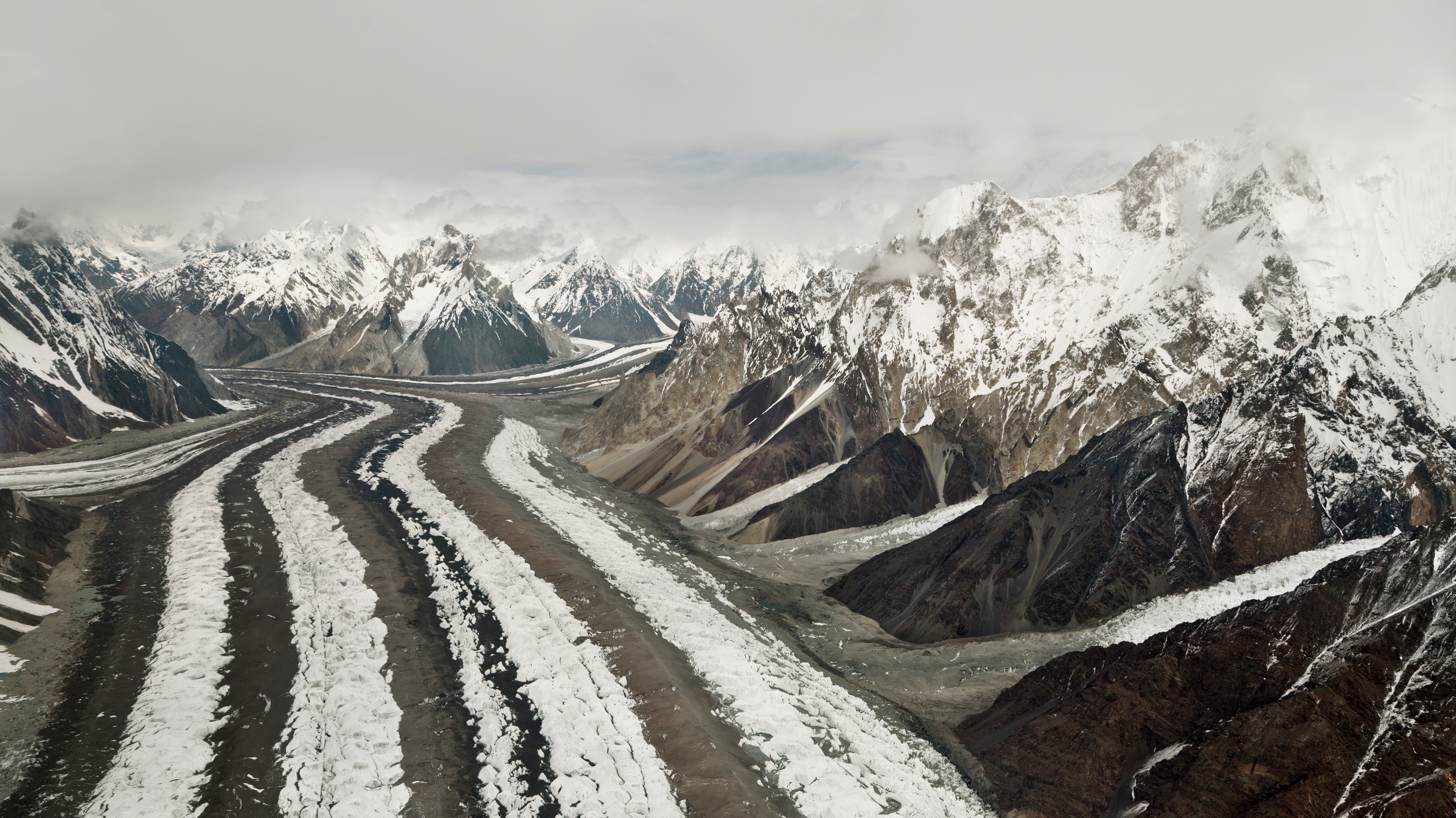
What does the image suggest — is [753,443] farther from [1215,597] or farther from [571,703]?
[571,703]

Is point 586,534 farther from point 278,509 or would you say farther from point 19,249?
point 19,249

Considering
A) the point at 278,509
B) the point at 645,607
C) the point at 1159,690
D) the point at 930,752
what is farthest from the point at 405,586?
the point at 1159,690

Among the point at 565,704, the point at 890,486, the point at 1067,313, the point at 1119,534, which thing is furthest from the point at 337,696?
the point at 1067,313

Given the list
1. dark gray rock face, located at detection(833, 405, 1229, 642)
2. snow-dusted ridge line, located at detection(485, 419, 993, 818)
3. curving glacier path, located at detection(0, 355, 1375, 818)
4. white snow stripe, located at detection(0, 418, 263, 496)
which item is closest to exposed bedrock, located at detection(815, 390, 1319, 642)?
dark gray rock face, located at detection(833, 405, 1229, 642)

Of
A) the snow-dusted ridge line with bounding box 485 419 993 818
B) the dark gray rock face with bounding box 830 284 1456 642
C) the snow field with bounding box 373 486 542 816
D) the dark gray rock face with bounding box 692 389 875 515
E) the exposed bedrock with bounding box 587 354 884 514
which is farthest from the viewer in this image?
the exposed bedrock with bounding box 587 354 884 514

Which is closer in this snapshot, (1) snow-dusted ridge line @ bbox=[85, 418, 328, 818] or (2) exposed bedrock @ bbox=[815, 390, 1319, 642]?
(1) snow-dusted ridge line @ bbox=[85, 418, 328, 818]

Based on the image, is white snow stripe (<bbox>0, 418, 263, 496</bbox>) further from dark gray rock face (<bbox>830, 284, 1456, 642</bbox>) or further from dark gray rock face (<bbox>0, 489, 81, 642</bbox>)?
dark gray rock face (<bbox>830, 284, 1456, 642</bbox>)
